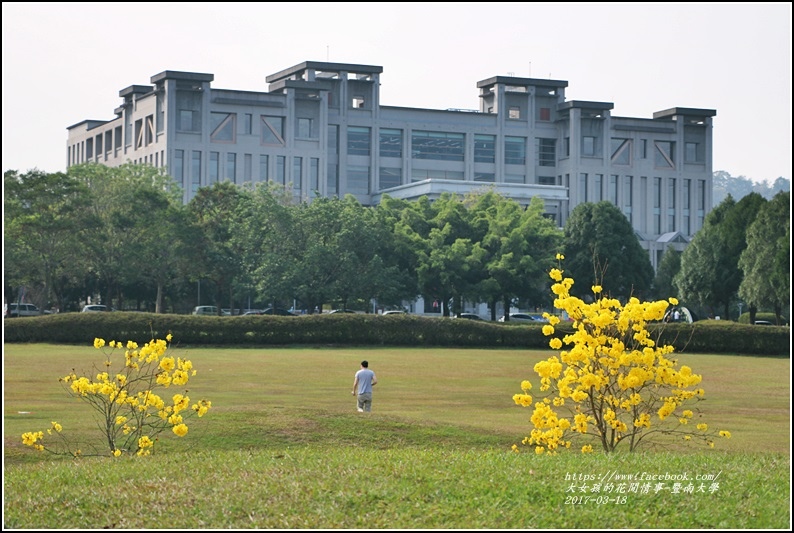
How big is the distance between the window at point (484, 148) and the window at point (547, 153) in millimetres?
4716

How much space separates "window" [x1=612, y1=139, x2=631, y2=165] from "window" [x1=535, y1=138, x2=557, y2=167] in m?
5.30

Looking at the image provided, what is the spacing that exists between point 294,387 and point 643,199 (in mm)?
78737

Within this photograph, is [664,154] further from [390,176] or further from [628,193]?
[390,176]

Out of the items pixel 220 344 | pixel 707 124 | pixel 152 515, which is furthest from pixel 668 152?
pixel 152 515

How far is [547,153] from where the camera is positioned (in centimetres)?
10194

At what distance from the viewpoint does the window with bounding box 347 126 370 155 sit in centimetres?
9500

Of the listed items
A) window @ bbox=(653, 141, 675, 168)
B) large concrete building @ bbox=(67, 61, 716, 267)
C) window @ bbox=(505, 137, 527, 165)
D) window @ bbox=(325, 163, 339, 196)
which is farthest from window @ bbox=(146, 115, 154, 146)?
window @ bbox=(653, 141, 675, 168)

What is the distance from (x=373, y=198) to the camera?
9412cm

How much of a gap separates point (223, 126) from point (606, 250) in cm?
3295

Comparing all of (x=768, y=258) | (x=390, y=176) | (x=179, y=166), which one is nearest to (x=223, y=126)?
(x=179, y=166)

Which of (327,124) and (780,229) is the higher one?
(327,124)

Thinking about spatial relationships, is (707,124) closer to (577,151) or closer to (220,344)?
(577,151)

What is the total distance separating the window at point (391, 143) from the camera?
9581cm

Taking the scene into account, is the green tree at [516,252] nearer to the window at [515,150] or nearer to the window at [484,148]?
the window at [484,148]
